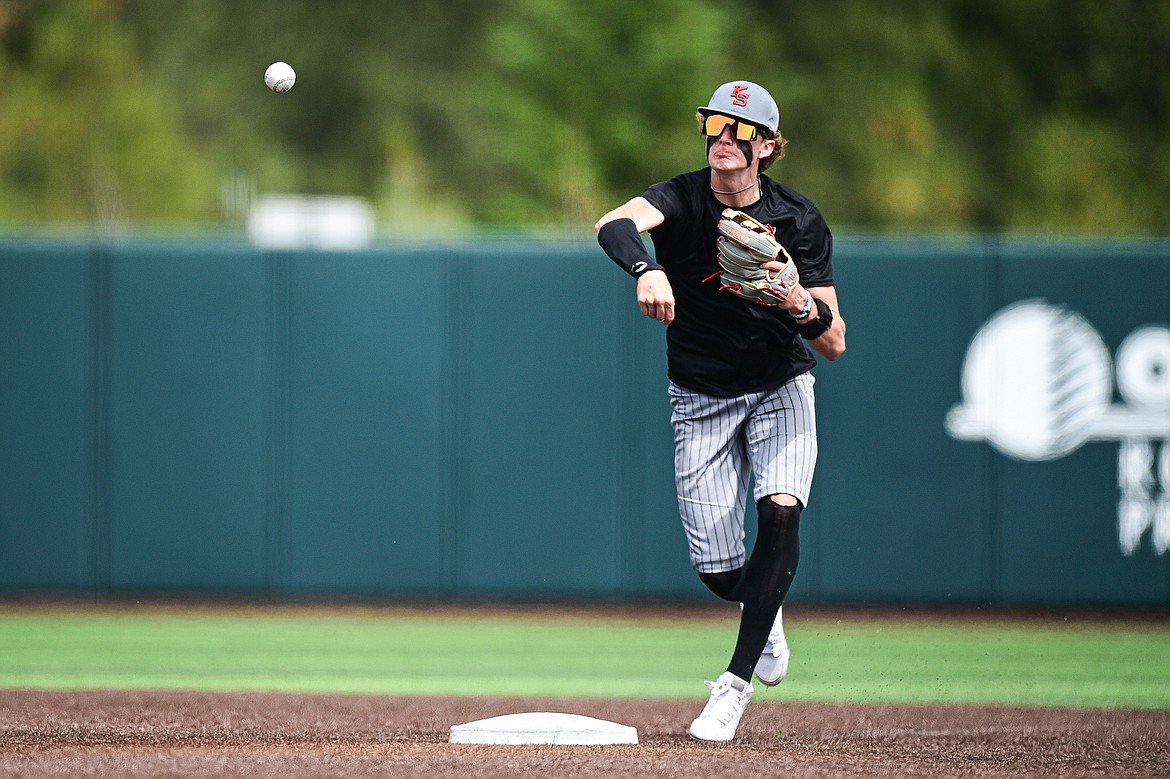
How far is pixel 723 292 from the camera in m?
5.14

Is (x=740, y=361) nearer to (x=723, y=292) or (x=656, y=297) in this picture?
(x=723, y=292)

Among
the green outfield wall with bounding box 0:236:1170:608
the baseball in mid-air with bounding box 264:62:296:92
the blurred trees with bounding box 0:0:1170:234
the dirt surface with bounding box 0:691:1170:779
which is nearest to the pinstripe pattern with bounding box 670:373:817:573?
the dirt surface with bounding box 0:691:1170:779

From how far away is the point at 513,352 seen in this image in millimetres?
9586

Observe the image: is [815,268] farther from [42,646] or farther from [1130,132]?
[1130,132]

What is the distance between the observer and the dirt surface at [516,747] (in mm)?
4438

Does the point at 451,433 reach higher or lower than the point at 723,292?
lower

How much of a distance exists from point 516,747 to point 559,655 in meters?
2.93

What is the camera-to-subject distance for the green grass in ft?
21.8

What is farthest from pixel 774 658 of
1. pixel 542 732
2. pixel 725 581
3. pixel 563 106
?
pixel 563 106

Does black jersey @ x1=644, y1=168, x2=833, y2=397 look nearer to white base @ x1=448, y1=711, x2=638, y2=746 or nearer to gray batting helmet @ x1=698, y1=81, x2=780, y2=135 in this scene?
gray batting helmet @ x1=698, y1=81, x2=780, y2=135

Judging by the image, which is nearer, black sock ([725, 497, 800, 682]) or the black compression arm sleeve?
the black compression arm sleeve

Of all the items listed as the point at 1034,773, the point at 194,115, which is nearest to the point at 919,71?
the point at 194,115

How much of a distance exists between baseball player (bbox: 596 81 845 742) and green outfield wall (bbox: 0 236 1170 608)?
4.16 m

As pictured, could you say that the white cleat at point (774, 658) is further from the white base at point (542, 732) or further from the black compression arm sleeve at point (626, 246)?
the black compression arm sleeve at point (626, 246)
